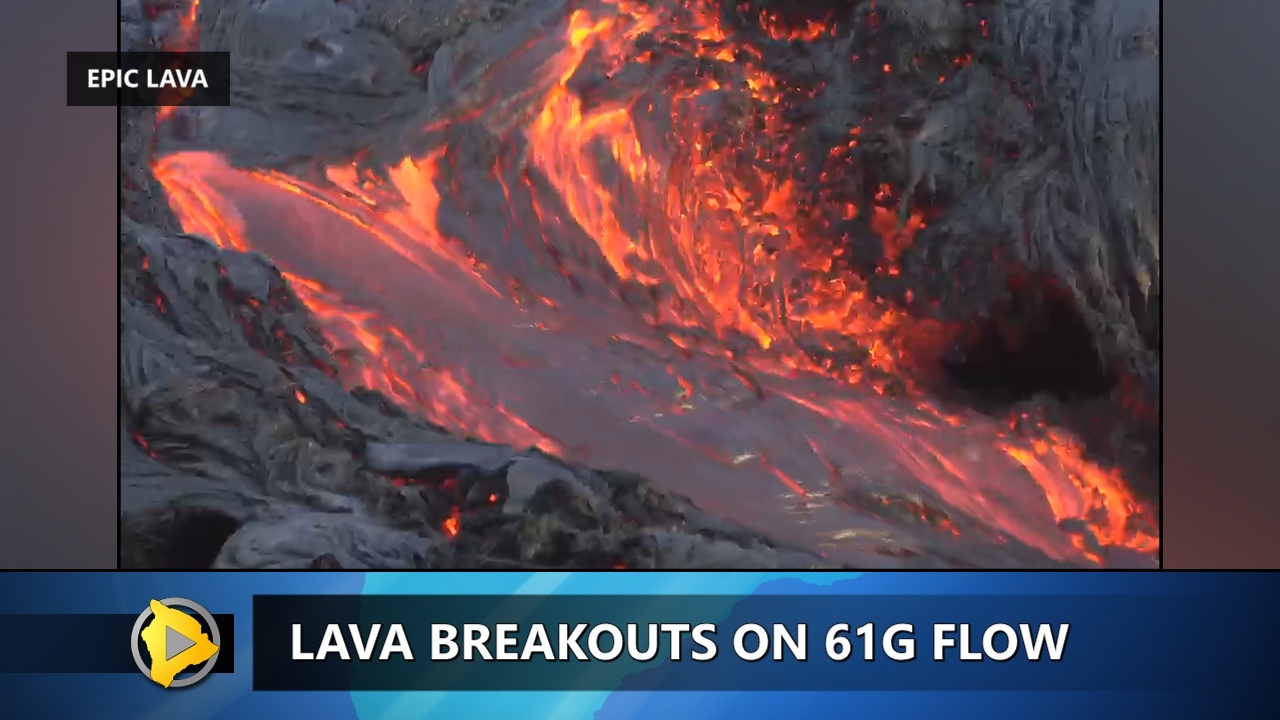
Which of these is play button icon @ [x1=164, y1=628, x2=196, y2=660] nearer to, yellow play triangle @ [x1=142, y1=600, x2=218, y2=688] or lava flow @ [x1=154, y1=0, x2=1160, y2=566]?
yellow play triangle @ [x1=142, y1=600, x2=218, y2=688]

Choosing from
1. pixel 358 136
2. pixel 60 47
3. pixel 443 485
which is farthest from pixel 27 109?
pixel 443 485

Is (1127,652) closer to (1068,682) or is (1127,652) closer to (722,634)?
(1068,682)

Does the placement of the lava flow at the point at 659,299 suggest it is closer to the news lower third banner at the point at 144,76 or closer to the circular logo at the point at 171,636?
the news lower third banner at the point at 144,76

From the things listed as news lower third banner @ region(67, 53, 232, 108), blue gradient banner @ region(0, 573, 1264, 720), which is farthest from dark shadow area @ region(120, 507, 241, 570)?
news lower third banner @ region(67, 53, 232, 108)

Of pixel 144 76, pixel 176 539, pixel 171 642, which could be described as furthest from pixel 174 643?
pixel 144 76

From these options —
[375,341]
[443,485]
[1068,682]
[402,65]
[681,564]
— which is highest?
[402,65]

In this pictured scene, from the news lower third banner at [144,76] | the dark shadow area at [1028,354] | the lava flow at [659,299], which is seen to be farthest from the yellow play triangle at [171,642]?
the dark shadow area at [1028,354]
